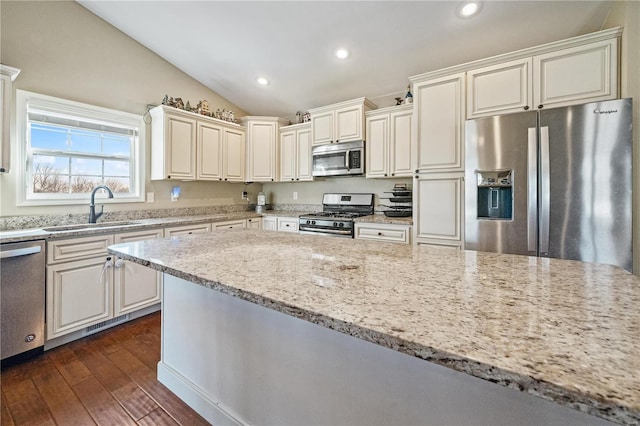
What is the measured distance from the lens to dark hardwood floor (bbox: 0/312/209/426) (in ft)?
5.14

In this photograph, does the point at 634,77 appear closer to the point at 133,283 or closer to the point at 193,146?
the point at 193,146

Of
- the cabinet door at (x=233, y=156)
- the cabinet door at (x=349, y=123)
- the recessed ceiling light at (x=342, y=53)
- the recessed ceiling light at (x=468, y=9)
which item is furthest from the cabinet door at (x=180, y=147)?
the recessed ceiling light at (x=468, y=9)

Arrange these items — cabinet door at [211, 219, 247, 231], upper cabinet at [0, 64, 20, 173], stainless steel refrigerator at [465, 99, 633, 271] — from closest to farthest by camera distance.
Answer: stainless steel refrigerator at [465, 99, 633, 271] < upper cabinet at [0, 64, 20, 173] < cabinet door at [211, 219, 247, 231]

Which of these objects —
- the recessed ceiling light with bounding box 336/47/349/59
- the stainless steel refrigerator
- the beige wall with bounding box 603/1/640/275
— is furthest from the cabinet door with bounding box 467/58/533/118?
the recessed ceiling light with bounding box 336/47/349/59

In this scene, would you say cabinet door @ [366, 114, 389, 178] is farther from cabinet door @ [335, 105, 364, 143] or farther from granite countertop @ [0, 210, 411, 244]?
granite countertop @ [0, 210, 411, 244]

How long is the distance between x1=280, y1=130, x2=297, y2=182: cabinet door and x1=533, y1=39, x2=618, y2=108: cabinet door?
284 centimetres

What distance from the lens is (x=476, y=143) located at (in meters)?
2.36

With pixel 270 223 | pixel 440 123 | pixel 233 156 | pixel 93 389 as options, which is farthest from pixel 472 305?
pixel 233 156

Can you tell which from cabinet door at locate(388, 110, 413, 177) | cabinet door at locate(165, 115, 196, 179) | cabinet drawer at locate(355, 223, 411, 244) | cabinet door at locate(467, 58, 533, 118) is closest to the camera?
cabinet door at locate(467, 58, 533, 118)

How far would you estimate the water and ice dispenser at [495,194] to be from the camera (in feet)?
7.40

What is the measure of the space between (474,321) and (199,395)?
157cm

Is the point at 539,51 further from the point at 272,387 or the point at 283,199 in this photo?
the point at 283,199

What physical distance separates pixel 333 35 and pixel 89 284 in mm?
3180

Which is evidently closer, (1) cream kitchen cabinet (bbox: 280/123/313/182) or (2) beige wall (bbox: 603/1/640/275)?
(2) beige wall (bbox: 603/1/640/275)
